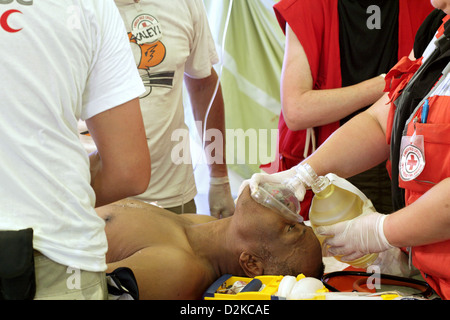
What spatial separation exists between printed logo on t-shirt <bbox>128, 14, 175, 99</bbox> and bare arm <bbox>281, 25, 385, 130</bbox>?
17.0 inches

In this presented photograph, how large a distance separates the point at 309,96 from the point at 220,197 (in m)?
0.57

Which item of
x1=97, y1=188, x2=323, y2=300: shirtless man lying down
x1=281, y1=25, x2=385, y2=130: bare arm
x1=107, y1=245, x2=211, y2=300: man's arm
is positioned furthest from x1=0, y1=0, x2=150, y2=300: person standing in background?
x1=281, y1=25, x2=385, y2=130: bare arm

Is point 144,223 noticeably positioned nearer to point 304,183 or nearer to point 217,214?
point 304,183

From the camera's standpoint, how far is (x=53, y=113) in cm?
88

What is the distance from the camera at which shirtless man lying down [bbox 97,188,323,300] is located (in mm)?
1410

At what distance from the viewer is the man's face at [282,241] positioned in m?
1.49

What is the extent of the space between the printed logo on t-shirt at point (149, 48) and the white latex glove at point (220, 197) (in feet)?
1.57

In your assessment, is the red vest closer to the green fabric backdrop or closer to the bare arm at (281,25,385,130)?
the bare arm at (281,25,385,130)

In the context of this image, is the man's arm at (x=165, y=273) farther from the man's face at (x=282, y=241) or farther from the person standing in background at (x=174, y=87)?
the person standing in background at (x=174, y=87)

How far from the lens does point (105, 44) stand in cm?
97

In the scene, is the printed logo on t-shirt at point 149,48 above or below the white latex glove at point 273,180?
above

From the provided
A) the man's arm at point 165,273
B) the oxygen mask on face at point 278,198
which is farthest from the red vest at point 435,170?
the man's arm at point 165,273
